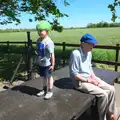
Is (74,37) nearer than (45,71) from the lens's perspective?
No

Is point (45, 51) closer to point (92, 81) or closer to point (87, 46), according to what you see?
point (87, 46)

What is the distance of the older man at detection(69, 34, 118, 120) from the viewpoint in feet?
11.6

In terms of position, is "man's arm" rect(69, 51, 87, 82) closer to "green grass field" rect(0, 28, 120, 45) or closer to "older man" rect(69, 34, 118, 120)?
"older man" rect(69, 34, 118, 120)

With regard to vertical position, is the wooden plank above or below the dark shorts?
below

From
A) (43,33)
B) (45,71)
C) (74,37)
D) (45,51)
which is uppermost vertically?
(43,33)

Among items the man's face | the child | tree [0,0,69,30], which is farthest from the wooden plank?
tree [0,0,69,30]

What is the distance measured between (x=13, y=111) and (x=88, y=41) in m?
1.47

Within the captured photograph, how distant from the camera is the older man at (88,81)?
352 cm

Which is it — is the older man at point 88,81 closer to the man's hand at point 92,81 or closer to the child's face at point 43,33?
the man's hand at point 92,81

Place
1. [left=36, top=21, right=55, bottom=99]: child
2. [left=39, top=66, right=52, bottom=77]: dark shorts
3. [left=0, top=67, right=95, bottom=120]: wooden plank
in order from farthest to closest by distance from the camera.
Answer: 1. [left=39, top=66, right=52, bottom=77]: dark shorts
2. [left=36, top=21, right=55, bottom=99]: child
3. [left=0, top=67, right=95, bottom=120]: wooden plank

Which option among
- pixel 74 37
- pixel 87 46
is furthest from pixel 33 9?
pixel 74 37

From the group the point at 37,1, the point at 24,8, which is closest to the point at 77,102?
the point at 37,1

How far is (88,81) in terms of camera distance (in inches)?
145

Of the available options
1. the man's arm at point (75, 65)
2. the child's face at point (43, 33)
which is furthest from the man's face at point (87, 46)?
the child's face at point (43, 33)
